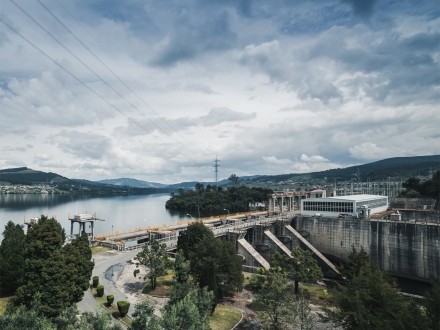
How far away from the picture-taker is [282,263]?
47156mm

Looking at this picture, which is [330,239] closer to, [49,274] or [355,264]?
[355,264]

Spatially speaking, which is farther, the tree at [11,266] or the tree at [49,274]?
the tree at [11,266]

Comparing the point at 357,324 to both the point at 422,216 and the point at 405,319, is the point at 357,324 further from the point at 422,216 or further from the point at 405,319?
the point at 422,216

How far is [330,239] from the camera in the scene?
249 feet

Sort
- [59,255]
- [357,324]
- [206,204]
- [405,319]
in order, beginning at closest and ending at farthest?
[405,319] < [357,324] < [59,255] < [206,204]

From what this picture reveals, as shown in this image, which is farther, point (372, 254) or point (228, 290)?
point (372, 254)

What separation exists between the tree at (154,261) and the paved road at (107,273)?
12.5ft

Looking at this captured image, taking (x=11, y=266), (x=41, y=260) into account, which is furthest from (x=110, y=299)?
(x=11, y=266)

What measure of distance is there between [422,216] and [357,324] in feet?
221

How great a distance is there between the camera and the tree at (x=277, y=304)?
33906 millimetres

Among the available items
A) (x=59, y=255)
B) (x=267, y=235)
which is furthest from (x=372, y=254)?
(x=59, y=255)

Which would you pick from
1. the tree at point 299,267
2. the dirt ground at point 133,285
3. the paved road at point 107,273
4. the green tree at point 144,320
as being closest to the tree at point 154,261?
the dirt ground at point 133,285

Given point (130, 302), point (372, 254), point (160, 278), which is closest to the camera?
point (130, 302)

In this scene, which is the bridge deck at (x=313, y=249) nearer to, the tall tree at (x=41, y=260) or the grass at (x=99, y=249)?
the grass at (x=99, y=249)
